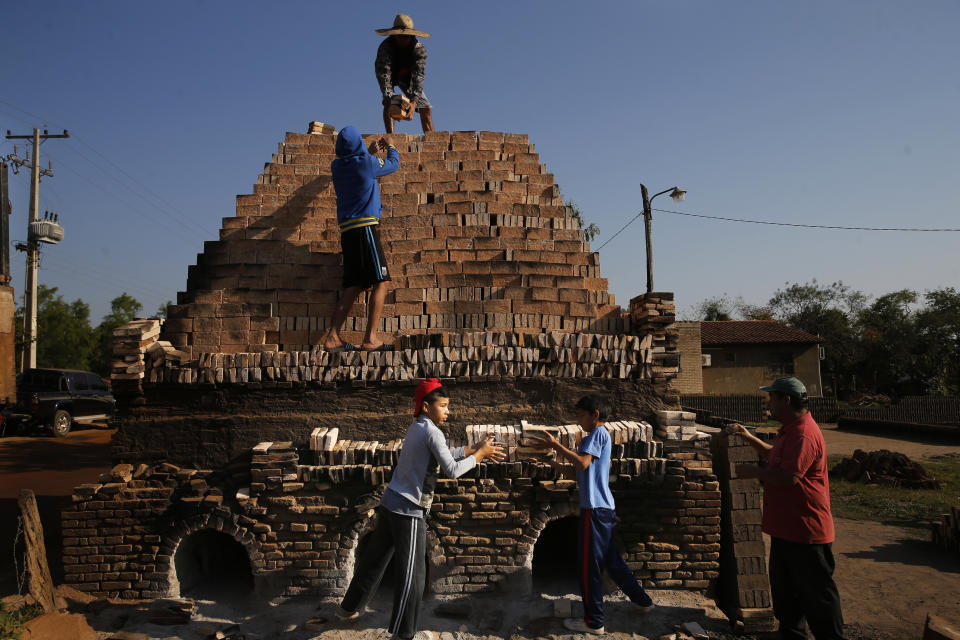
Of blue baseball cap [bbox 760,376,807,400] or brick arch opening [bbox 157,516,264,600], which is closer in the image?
blue baseball cap [bbox 760,376,807,400]

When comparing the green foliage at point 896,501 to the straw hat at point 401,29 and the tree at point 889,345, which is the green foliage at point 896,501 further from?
the tree at point 889,345

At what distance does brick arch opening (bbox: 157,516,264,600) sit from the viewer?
16.6 feet

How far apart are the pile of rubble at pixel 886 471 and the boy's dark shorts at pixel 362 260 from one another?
39.1 ft

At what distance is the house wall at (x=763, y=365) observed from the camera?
29.9 m

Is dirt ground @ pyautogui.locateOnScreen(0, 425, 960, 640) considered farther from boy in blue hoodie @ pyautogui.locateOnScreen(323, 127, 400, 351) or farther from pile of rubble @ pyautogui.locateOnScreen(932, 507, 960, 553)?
boy in blue hoodie @ pyautogui.locateOnScreen(323, 127, 400, 351)

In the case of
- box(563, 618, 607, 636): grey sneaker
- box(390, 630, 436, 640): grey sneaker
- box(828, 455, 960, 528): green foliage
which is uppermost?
box(390, 630, 436, 640): grey sneaker

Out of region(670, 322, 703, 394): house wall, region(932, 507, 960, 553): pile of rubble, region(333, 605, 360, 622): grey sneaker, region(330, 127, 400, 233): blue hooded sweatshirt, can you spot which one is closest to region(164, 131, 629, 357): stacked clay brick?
region(330, 127, 400, 233): blue hooded sweatshirt

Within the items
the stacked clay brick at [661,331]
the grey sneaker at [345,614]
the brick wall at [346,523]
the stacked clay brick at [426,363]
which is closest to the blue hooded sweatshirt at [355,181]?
the stacked clay brick at [426,363]

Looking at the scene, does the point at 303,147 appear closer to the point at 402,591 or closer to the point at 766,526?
the point at 402,591

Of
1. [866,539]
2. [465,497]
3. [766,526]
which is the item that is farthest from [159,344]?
[866,539]

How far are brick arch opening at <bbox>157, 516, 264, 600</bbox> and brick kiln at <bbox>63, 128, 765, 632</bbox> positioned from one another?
0.02m

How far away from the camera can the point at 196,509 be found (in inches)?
202

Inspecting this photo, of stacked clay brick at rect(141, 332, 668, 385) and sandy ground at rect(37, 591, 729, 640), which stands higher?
stacked clay brick at rect(141, 332, 668, 385)

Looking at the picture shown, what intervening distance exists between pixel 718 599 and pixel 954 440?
17.2m
